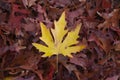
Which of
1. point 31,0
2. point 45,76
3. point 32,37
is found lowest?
point 45,76

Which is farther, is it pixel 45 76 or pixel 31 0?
pixel 31 0

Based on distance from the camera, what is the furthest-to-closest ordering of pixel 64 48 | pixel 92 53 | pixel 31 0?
pixel 31 0
pixel 92 53
pixel 64 48

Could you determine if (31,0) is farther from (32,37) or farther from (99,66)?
(99,66)

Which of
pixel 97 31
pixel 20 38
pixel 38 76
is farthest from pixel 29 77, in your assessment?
pixel 97 31

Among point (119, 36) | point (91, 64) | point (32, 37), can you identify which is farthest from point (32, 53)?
point (119, 36)

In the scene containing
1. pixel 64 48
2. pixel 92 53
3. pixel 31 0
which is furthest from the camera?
pixel 31 0

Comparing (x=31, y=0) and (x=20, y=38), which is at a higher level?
(x=31, y=0)

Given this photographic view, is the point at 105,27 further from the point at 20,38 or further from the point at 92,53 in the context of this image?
the point at 20,38
